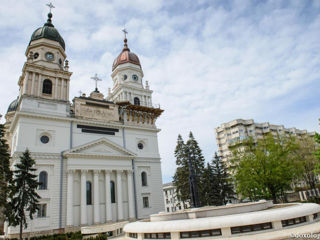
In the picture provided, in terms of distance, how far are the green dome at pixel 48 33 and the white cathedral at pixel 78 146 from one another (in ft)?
0.50

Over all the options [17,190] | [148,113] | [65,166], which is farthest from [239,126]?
[17,190]

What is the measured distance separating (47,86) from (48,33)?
8930 millimetres

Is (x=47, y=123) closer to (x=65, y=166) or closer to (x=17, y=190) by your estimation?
(x=65, y=166)

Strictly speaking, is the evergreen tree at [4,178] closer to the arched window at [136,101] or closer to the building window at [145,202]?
the building window at [145,202]

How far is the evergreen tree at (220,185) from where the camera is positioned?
134 feet

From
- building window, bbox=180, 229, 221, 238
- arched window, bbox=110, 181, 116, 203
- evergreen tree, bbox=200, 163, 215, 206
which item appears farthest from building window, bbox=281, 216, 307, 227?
evergreen tree, bbox=200, 163, 215, 206

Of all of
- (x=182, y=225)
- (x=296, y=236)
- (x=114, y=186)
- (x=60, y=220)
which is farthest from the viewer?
(x=114, y=186)

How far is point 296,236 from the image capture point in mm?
10727

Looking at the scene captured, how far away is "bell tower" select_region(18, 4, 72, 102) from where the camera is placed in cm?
3303

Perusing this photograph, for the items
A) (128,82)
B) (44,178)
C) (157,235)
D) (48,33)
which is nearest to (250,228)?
(157,235)

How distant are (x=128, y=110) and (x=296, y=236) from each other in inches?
1264

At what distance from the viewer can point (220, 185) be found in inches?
1676

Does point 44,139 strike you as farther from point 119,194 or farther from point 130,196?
point 130,196

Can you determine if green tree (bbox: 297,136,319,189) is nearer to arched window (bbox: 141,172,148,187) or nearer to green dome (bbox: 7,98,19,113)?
arched window (bbox: 141,172,148,187)
